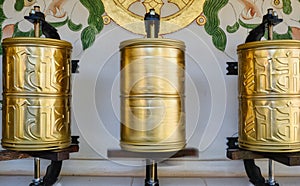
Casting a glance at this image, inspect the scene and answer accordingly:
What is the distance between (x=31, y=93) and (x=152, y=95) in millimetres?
352

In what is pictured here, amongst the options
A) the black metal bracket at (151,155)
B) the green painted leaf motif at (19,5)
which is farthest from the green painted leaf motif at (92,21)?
the black metal bracket at (151,155)

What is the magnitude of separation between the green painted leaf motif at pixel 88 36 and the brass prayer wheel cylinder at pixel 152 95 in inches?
13.5

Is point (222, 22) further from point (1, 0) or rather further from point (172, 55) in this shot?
point (1, 0)

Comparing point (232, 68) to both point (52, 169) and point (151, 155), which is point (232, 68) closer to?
point (151, 155)

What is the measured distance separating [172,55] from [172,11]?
1.21ft

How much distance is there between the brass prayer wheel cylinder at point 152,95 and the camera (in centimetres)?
95

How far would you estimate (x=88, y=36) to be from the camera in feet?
4.23

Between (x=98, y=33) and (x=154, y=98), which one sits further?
(x=98, y=33)

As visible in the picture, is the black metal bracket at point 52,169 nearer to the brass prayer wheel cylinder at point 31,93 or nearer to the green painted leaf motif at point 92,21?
the brass prayer wheel cylinder at point 31,93

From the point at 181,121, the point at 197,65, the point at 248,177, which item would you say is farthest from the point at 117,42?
the point at 248,177

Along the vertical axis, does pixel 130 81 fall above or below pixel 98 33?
below

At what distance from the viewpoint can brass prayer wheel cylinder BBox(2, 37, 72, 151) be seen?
958 mm

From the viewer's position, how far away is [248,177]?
1226 mm

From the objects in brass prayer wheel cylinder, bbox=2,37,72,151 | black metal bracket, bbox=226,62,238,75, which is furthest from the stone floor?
black metal bracket, bbox=226,62,238,75
